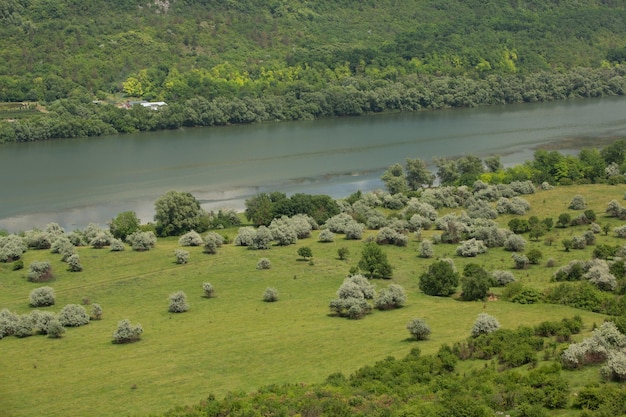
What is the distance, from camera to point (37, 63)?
436 feet

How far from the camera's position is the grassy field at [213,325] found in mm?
34375

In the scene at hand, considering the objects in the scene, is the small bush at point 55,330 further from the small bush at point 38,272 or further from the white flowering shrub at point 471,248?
the white flowering shrub at point 471,248

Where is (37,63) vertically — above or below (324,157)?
above

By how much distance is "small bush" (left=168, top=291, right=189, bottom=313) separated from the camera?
45.1 meters

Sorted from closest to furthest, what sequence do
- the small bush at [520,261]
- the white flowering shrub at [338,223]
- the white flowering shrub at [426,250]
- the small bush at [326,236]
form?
the small bush at [520,261], the white flowering shrub at [426,250], the small bush at [326,236], the white flowering shrub at [338,223]

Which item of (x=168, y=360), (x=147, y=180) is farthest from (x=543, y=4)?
(x=168, y=360)

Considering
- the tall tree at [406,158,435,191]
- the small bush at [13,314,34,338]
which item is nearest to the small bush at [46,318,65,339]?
the small bush at [13,314,34,338]

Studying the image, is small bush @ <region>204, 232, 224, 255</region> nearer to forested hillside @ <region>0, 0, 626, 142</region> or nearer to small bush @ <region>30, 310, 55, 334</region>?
small bush @ <region>30, 310, 55, 334</region>

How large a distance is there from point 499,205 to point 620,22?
437 feet

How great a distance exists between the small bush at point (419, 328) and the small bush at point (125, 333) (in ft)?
37.7

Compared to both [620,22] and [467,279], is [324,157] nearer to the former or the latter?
[467,279]

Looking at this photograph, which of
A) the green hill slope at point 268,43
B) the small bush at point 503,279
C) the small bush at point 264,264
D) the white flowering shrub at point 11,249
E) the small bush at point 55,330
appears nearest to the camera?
the small bush at point 55,330

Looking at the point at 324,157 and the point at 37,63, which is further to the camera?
the point at 37,63

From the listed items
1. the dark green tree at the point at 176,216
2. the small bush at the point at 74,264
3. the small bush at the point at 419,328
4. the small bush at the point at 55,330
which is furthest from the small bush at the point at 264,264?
the small bush at the point at 419,328
